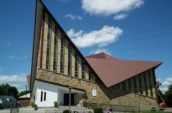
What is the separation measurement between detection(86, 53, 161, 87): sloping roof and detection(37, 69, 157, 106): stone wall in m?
1.94

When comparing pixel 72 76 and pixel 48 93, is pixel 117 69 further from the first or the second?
pixel 48 93

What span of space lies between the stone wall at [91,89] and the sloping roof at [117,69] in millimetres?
1944

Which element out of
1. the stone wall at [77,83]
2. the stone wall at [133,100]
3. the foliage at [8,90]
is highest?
the foliage at [8,90]

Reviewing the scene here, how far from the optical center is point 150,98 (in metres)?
55.5

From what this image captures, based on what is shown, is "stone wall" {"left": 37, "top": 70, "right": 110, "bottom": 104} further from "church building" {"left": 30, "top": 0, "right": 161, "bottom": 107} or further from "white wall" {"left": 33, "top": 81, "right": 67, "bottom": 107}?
"white wall" {"left": 33, "top": 81, "right": 67, "bottom": 107}

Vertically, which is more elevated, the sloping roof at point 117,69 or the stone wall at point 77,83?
the sloping roof at point 117,69

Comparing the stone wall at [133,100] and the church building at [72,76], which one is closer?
the church building at [72,76]

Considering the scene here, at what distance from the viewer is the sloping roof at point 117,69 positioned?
161 ft

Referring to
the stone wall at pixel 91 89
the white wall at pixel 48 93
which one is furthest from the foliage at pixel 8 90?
the white wall at pixel 48 93

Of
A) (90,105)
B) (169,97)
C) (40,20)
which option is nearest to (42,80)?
(90,105)

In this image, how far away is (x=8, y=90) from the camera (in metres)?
104

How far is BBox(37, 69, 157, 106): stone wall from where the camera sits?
4172 cm

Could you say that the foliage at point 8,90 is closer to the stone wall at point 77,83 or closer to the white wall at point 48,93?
the stone wall at point 77,83

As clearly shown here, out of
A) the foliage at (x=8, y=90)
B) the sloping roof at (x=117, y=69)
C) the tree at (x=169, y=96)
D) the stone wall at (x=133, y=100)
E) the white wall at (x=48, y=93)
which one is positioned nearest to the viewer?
the white wall at (x=48, y=93)
